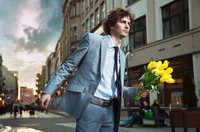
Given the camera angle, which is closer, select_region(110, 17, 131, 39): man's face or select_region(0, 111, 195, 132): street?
select_region(110, 17, 131, 39): man's face

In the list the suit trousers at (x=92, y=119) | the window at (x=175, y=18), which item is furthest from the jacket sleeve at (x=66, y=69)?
the window at (x=175, y=18)

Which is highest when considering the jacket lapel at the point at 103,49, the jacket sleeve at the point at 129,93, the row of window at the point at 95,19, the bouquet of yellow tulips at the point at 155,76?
the row of window at the point at 95,19

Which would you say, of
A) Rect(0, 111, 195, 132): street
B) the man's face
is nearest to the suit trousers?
the man's face

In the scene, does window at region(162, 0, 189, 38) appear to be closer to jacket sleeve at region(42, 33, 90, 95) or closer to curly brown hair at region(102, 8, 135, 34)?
curly brown hair at region(102, 8, 135, 34)

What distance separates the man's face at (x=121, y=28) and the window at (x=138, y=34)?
21.1 m

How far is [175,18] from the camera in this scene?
20.6 meters

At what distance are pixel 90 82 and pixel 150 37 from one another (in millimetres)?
20724

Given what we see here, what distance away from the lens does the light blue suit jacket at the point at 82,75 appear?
281cm

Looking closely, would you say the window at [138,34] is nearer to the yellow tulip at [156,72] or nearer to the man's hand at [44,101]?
the yellow tulip at [156,72]

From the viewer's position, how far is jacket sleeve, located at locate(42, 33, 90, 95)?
8.98 feet

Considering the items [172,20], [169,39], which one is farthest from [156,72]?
[172,20]

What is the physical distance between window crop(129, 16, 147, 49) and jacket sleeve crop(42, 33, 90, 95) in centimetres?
2149

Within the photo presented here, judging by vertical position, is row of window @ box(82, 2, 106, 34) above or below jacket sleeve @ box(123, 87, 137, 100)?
above

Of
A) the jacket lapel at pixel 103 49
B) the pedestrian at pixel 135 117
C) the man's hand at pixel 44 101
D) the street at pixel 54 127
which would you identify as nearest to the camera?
the man's hand at pixel 44 101
